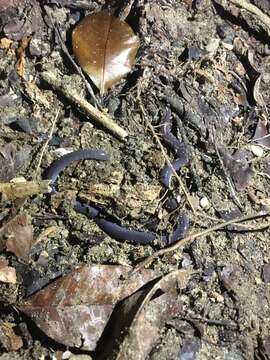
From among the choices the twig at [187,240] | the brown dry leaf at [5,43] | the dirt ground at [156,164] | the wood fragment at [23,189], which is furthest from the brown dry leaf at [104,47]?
the twig at [187,240]

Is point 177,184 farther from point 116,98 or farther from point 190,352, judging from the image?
point 190,352

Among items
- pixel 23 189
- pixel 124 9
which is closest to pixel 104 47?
pixel 124 9

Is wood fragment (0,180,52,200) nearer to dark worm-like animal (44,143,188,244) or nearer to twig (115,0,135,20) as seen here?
dark worm-like animal (44,143,188,244)

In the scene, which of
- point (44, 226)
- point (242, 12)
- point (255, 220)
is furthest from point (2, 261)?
point (242, 12)

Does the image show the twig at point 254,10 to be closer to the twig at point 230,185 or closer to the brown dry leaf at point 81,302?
the twig at point 230,185

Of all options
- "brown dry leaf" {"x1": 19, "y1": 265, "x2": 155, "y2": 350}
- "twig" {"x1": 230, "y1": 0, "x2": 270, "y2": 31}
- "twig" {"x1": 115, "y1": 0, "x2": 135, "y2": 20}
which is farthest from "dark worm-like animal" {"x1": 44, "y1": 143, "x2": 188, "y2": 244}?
"twig" {"x1": 230, "y1": 0, "x2": 270, "y2": 31}
